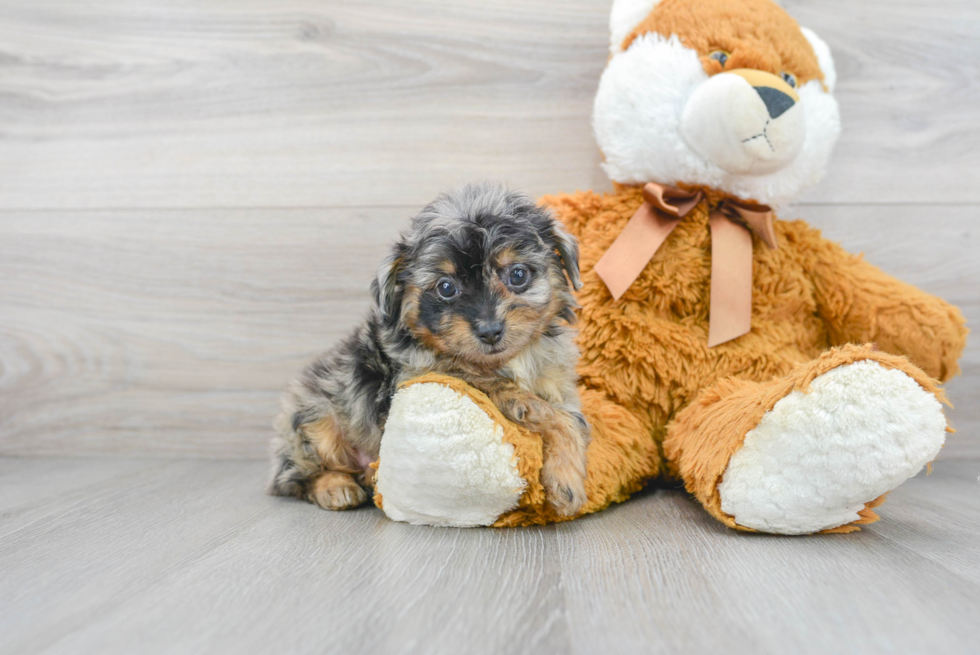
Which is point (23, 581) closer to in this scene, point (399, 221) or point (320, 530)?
point (320, 530)

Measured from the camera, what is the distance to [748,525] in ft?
4.75

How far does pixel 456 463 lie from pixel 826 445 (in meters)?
0.77

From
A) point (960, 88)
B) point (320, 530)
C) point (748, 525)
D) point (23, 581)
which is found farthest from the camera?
point (960, 88)

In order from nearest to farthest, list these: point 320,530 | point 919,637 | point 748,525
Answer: point 919,637
point 748,525
point 320,530

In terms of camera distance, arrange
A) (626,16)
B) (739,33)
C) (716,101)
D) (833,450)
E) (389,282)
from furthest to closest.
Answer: (626,16) < (739,33) < (716,101) < (389,282) < (833,450)

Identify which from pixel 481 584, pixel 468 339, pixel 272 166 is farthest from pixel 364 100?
pixel 481 584

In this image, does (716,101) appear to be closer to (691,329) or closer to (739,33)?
(739,33)

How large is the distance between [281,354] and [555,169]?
121 cm

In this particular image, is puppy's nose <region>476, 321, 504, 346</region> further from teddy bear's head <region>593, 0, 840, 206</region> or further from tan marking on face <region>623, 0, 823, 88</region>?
tan marking on face <region>623, 0, 823, 88</region>

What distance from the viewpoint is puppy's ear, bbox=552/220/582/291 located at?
5.46ft

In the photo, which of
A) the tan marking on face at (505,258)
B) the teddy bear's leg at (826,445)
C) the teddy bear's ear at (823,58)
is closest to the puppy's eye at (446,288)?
the tan marking on face at (505,258)

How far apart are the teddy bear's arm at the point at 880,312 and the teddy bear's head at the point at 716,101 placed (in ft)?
0.80

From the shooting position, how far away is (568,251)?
167 centimetres

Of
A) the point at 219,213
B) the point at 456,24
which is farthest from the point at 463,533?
the point at 456,24
